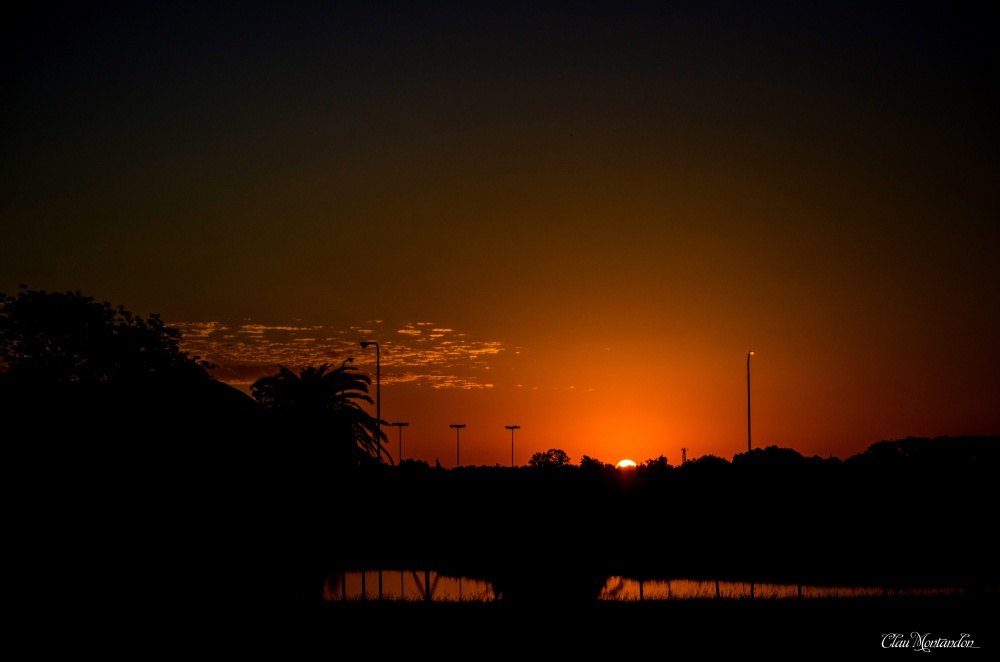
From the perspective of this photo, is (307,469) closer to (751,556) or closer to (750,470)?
(751,556)

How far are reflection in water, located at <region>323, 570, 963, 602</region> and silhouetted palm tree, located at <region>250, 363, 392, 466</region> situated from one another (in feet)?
31.6

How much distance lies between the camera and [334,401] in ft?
139

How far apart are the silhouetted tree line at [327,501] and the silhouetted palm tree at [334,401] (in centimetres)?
11

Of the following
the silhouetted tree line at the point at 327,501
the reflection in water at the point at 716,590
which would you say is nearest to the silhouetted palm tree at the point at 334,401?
the silhouetted tree line at the point at 327,501

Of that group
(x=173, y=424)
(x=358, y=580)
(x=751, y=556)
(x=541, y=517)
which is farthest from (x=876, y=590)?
(x=173, y=424)

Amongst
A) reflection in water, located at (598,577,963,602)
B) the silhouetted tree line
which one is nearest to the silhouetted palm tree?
the silhouetted tree line

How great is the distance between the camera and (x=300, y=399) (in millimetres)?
41656

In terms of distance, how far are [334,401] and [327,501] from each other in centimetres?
1106

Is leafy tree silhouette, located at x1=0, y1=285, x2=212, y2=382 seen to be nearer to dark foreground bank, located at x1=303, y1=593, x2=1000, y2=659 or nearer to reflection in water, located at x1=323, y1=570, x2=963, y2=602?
reflection in water, located at x1=323, y1=570, x2=963, y2=602

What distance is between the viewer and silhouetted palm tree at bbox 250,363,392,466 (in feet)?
134

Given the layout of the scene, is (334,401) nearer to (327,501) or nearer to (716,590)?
(327,501)

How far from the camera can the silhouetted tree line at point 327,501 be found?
77.3 feet

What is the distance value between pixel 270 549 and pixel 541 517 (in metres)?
14.3

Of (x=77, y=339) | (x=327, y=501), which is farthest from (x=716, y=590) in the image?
(x=77, y=339)
